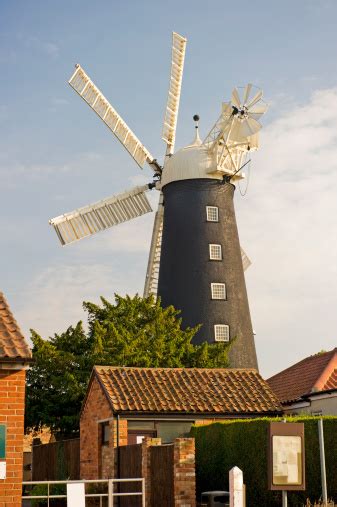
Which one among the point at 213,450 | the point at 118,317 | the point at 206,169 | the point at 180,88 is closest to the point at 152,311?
the point at 118,317

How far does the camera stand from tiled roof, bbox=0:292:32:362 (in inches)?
585

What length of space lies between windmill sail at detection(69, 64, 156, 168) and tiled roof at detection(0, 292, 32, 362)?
1165 inches

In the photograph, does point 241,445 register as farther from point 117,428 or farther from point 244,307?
point 244,307

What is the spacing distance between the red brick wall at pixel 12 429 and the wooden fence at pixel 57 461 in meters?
12.8

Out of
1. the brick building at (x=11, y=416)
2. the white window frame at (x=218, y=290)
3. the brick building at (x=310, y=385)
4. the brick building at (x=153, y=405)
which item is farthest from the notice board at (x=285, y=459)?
the white window frame at (x=218, y=290)

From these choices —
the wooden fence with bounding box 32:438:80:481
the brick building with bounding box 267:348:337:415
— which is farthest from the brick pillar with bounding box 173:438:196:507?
the wooden fence with bounding box 32:438:80:481

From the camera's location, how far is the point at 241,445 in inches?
813

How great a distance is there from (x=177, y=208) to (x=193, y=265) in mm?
3091

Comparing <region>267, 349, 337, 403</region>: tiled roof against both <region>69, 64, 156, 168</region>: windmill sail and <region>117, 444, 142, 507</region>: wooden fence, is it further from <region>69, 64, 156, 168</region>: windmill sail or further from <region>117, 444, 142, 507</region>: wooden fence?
<region>69, 64, 156, 168</region>: windmill sail

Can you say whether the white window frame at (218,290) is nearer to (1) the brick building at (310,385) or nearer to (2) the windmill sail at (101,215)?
(1) the brick building at (310,385)

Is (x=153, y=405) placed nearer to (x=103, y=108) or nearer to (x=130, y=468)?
(x=130, y=468)

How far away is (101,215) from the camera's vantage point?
44719 mm

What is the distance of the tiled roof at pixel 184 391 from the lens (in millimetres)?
24312

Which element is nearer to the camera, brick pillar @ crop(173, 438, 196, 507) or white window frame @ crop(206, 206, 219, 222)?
brick pillar @ crop(173, 438, 196, 507)
